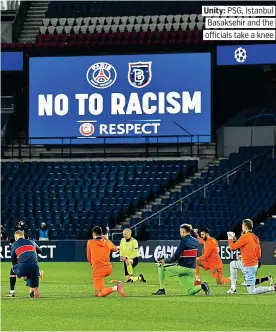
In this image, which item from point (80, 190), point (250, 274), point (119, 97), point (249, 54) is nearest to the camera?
point (250, 274)

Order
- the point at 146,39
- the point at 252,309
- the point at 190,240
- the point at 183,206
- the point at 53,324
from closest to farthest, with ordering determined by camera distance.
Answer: the point at 53,324 → the point at 252,309 → the point at 190,240 → the point at 183,206 → the point at 146,39

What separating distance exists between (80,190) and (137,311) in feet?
98.8

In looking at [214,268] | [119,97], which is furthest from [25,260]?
[119,97]

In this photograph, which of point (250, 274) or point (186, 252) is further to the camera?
point (250, 274)

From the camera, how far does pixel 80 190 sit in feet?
169

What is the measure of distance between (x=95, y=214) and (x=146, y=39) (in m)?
8.50

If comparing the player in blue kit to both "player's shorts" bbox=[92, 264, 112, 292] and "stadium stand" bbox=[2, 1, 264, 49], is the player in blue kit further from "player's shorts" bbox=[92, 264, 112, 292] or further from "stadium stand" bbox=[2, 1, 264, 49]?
"stadium stand" bbox=[2, 1, 264, 49]

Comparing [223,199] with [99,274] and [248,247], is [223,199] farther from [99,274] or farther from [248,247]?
[99,274]

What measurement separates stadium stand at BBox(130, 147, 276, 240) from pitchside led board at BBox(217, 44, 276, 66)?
3.94 m

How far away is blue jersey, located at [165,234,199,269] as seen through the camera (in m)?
25.0

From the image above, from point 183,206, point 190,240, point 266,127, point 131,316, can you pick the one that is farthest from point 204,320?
point 266,127

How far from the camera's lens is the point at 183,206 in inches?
1928

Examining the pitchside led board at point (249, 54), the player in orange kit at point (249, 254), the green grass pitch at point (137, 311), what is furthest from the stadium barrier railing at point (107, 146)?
the player in orange kit at point (249, 254)

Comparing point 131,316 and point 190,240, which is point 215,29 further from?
point 131,316
